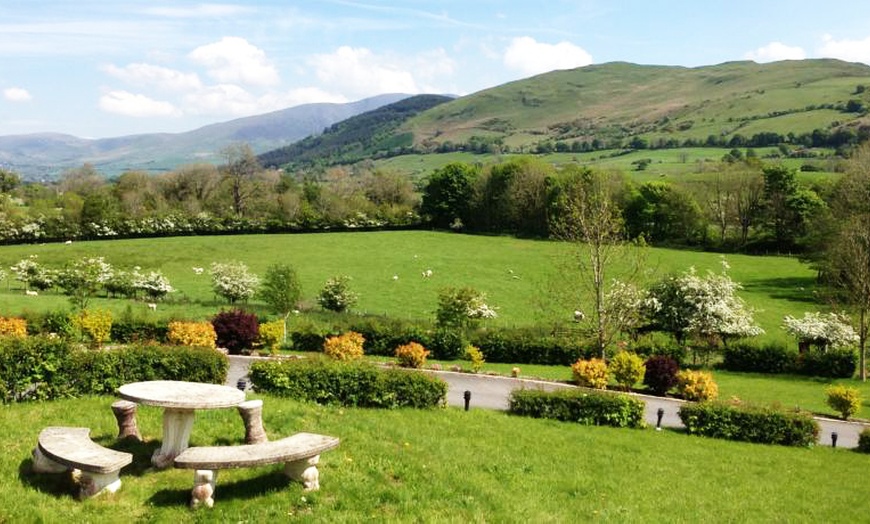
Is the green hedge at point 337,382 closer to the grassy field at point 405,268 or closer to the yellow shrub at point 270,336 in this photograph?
the yellow shrub at point 270,336

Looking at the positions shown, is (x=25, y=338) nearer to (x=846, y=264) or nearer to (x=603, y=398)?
(x=603, y=398)

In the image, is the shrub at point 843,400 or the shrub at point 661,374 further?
the shrub at point 661,374

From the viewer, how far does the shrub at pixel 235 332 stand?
2973 cm

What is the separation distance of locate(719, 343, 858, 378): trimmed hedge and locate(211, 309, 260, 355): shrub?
25.3 meters

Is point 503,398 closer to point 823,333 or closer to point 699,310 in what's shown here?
point 699,310

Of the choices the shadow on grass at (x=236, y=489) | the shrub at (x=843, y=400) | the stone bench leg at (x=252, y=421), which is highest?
the stone bench leg at (x=252, y=421)

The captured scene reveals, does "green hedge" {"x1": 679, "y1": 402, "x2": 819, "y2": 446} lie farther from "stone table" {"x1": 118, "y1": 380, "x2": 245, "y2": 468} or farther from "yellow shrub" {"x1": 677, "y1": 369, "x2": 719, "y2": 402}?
"stone table" {"x1": 118, "y1": 380, "x2": 245, "y2": 468}

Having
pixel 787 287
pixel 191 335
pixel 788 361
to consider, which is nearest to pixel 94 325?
pixel 191 335

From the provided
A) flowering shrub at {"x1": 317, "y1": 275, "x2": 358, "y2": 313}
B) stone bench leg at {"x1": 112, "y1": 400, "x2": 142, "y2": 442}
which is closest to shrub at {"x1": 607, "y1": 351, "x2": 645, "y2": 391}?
stone bench leg at {"x1": 112, "y1": 400, "x2": 142, "y2": 442}

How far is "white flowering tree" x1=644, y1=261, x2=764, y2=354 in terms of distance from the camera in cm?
3628

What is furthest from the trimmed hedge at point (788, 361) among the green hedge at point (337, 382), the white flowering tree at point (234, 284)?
the white flowering tree at point (234, 284)

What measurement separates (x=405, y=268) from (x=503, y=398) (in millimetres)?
39567

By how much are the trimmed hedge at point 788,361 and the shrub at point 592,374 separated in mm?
13345

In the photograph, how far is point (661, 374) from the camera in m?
26.4
